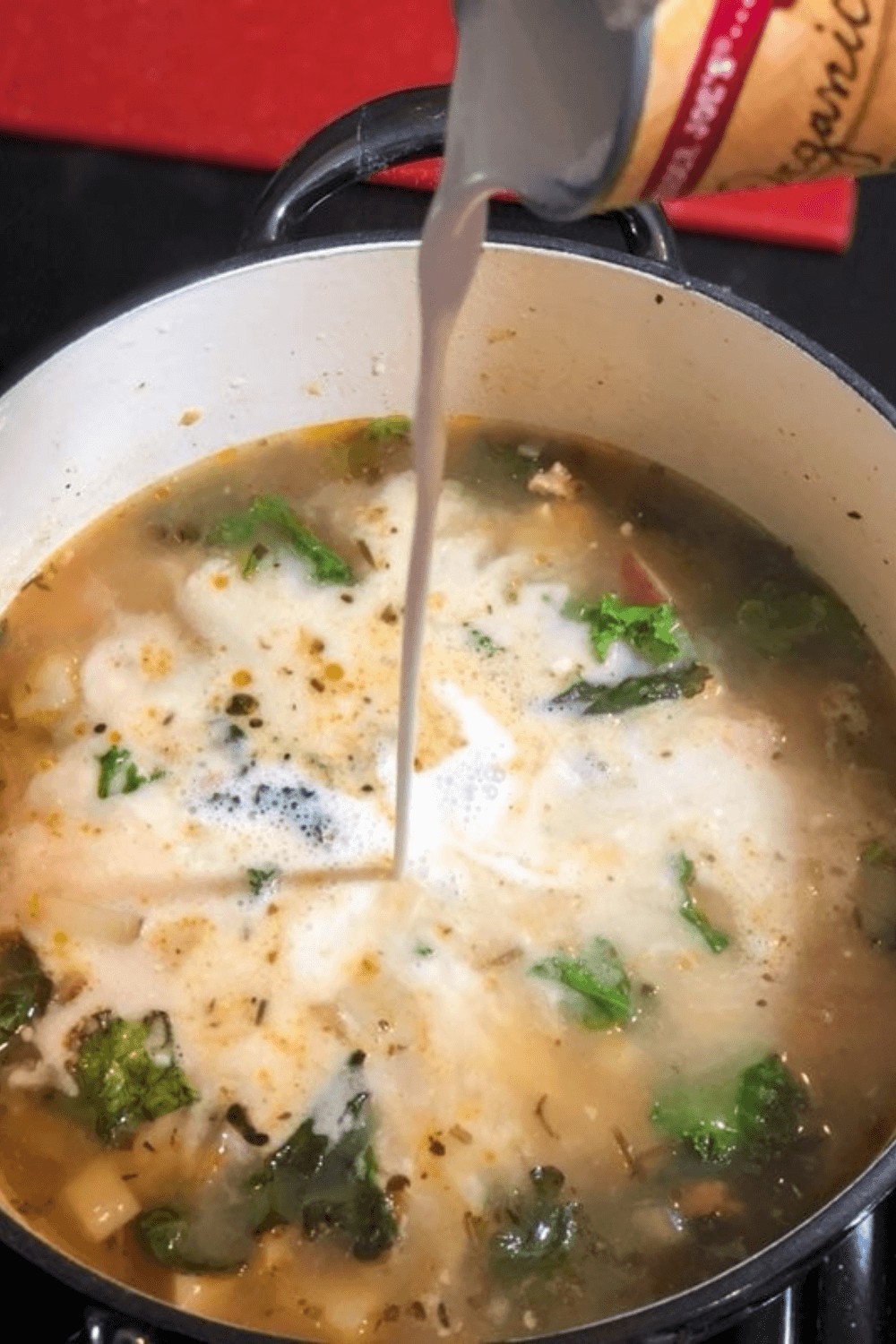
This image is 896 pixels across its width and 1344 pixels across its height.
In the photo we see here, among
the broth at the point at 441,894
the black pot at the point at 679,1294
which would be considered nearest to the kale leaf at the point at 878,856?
the broth at the point at 441,894

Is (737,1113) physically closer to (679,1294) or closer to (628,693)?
(679,1294)

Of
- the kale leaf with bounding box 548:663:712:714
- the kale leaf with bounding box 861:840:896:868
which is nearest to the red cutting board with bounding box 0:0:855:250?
the kale leaf with bounding box 548:663:712:714

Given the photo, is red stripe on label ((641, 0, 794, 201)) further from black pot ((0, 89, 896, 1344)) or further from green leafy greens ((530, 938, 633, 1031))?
green leafy greens ((530, 938, 633, 1031))

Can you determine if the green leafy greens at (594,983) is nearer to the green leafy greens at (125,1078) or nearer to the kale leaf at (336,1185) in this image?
the kale leaf at (336,1185)

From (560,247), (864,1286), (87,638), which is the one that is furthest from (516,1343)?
(560,247)

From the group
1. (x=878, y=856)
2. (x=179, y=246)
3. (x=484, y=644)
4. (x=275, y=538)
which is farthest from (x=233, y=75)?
(x=878, y=856)
